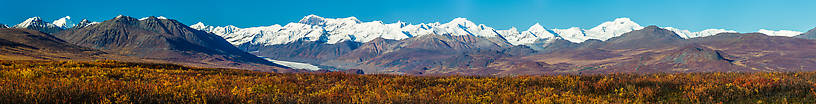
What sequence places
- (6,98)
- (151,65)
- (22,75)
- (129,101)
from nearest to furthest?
(6,98) < (129,101) < (22,75) < (151,65)

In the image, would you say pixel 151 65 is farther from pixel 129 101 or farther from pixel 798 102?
pixel 798 102

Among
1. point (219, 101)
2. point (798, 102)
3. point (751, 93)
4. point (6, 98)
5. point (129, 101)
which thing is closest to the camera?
point (6, 98)

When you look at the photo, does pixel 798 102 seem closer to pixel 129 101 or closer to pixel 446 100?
pixel 446 100

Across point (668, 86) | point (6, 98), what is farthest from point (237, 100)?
point (668, 86)

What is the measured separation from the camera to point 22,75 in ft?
45.8

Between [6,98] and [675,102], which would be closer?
[6,98]

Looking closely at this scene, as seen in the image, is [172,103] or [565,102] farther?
[565,102]

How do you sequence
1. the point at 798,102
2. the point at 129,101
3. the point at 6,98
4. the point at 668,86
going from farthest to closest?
1. the point at 668,86
2. the point at 798,102
3. the point at 129,101
4. the point at 6,98

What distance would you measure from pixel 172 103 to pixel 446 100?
5766 mm

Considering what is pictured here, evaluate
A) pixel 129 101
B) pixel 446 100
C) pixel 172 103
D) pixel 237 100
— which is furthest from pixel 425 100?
pixel 129 101

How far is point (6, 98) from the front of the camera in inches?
297

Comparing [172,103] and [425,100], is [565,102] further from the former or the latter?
[172,103]

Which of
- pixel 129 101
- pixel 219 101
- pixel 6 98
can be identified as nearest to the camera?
pixel 6 98

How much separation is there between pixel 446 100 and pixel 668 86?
25.2ft
